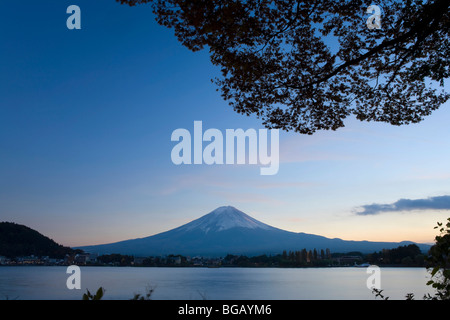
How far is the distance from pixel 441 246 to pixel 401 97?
387cm

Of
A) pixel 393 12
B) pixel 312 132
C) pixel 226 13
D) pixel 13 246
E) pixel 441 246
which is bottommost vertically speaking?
pixel 13 246

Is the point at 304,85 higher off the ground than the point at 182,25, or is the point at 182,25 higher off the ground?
the point at 182,25

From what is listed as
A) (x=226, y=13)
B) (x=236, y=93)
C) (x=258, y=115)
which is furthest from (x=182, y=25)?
(x=258, y=115)

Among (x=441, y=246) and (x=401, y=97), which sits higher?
(x=401, y=97)

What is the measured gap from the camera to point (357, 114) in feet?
20.0
